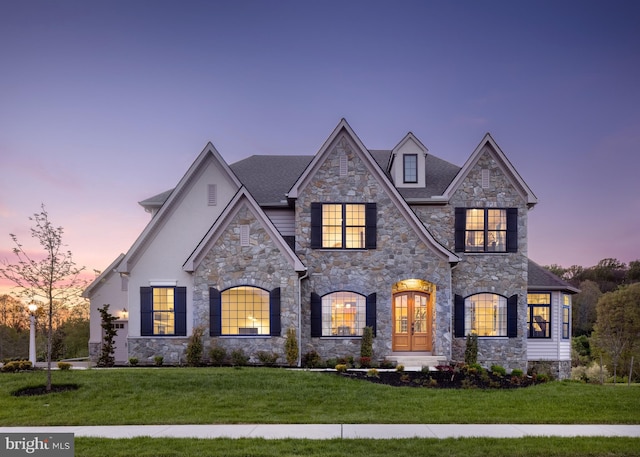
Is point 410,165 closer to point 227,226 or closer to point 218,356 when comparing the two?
point 227,226

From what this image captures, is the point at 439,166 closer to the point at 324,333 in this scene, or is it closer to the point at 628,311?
the point at 324,333

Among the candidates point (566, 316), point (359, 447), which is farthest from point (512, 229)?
point (359, 447)

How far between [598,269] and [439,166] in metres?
80.4

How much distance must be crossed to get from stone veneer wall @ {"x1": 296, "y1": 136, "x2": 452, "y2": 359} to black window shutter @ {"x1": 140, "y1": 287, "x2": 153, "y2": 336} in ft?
19.1

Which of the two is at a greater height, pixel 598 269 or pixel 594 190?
pixel 594 190

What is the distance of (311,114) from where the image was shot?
307ft

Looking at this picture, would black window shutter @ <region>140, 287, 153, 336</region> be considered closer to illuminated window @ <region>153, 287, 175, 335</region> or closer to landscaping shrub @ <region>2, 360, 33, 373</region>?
illuminated window @ <region>153, 287, 175, 335</region>

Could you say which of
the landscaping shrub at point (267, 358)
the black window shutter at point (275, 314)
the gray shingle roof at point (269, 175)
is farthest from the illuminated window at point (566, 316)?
the gray shingle roof at point (269, 175)

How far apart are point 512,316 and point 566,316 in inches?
136

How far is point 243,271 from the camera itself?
53.4 feet

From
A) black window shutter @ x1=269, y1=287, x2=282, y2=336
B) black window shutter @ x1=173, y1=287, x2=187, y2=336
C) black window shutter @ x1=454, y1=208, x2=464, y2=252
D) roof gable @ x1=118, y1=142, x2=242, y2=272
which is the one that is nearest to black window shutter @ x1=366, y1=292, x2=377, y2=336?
black window shutter @ x1=269, y1=287, x2=282, y2=336

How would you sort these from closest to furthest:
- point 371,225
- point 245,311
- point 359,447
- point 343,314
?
point 359,447 < point 245,311 < point 343,314 < point 371,225

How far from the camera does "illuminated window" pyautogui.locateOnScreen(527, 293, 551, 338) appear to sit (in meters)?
18.8

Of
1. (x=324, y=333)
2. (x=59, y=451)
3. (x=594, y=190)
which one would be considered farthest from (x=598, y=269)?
(x=59, y=451)
